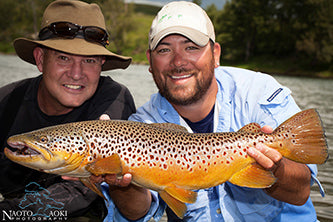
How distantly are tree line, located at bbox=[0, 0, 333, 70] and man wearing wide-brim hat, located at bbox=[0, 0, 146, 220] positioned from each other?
4313cm

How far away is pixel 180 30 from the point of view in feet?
9.89

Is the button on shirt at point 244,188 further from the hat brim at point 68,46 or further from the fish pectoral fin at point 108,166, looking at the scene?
the hat brim at point 68,46

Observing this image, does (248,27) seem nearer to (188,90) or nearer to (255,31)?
(255,31)

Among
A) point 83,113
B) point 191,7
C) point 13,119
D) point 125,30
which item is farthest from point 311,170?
point 125,30

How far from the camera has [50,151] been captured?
7.26ft

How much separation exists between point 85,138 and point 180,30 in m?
1.44

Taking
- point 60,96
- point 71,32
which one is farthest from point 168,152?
point 71,32

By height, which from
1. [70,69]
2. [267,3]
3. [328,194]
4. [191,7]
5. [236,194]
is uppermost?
[267,3]

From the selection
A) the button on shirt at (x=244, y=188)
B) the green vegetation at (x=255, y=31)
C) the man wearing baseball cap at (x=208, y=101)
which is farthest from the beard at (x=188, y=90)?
the green vegetation at (x=255, y=31)

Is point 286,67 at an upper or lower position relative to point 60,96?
lower

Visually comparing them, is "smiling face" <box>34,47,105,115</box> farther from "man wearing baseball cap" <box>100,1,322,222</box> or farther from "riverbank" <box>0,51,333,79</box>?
"riverbank" <box>0,51,333,79</box>

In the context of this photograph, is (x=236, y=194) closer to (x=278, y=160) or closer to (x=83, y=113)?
(x=278, y=160)

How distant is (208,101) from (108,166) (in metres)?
1.37

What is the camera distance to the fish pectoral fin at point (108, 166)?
7.16 ft
